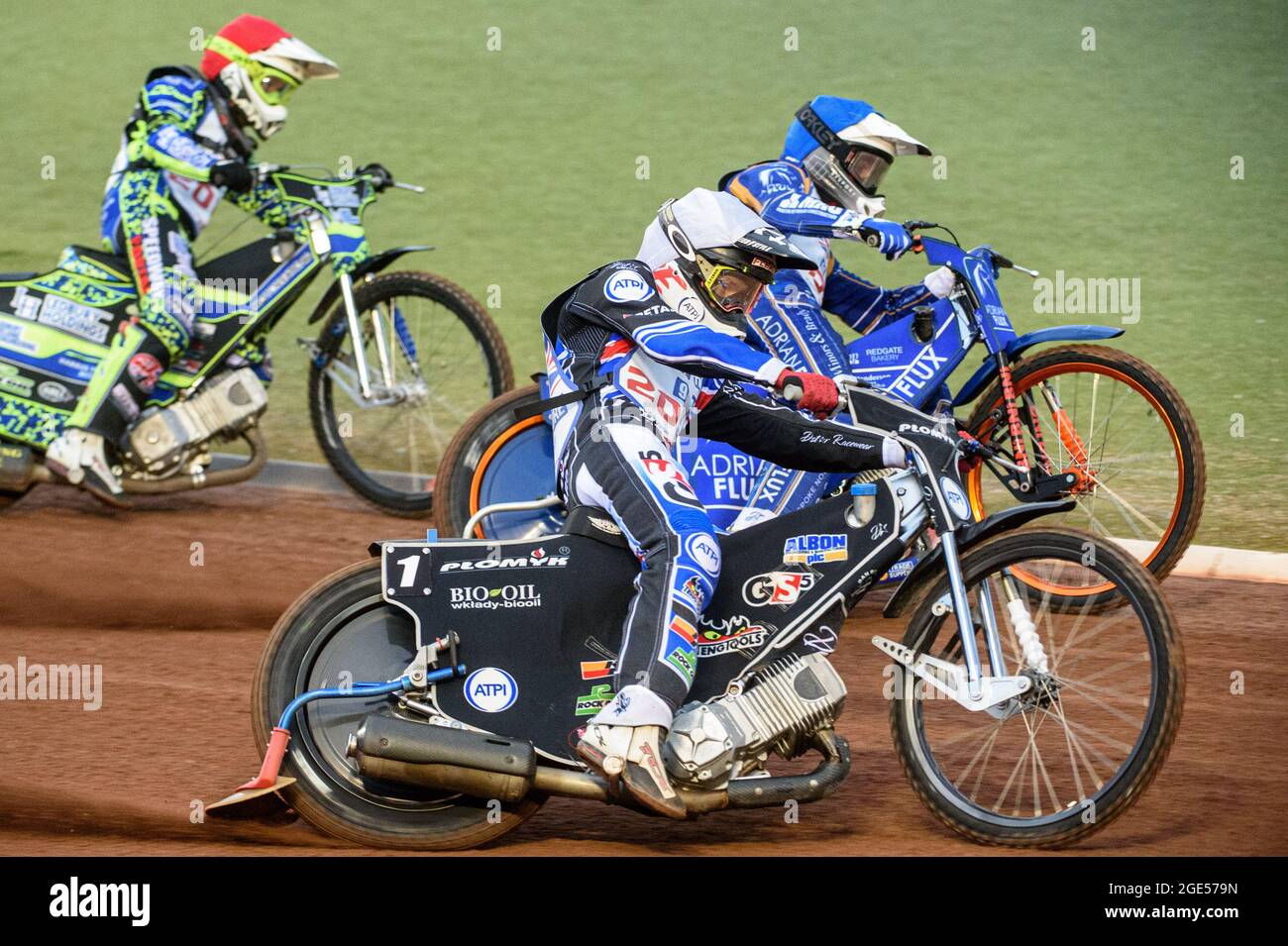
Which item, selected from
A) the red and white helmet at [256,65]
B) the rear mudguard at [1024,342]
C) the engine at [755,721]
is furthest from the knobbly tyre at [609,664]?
the red and white helmet at [256,65]

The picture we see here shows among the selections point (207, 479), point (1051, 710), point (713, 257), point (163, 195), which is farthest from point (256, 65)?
point (1051, 710)

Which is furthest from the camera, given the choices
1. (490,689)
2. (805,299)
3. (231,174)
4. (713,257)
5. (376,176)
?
(376,176)

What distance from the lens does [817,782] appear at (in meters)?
5.07

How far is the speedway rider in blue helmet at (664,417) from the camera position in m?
4.93

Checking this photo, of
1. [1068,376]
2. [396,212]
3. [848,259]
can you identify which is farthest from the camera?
[396,212]

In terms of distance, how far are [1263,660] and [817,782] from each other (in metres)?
2.55

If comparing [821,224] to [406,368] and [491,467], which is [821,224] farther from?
[406,368]

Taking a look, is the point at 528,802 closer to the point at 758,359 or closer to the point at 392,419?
the point at 758,359

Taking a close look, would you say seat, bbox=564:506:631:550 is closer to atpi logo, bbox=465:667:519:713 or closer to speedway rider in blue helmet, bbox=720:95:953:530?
atpi logo, bbox=465:667:519:713

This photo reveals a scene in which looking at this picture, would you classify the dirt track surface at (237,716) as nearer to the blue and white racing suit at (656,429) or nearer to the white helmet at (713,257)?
the blue and white racing suit at (656,429)

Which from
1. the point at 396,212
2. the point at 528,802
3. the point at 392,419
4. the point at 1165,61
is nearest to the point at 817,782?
the point at 528,802

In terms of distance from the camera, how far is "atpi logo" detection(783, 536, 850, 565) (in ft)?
16.9

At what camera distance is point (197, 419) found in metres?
8.66

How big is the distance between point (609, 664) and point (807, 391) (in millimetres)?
978
